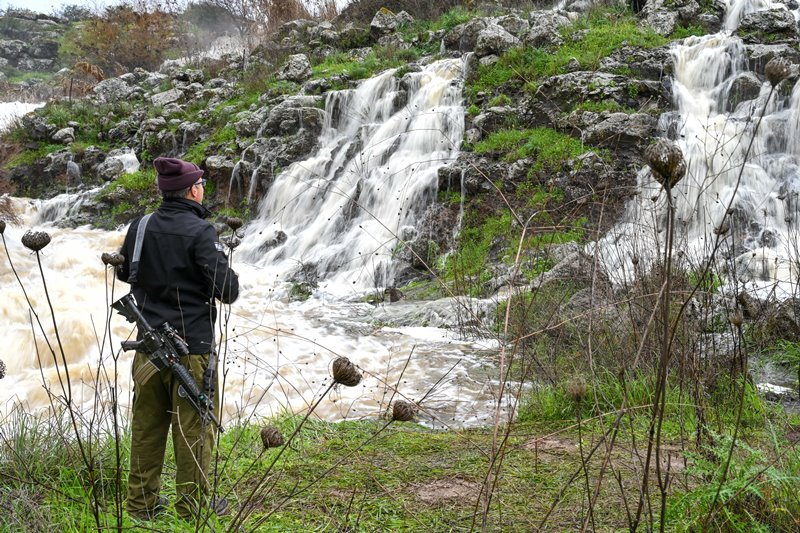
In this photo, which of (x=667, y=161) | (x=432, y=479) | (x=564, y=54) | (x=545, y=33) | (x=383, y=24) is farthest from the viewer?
(x=383, y=24)

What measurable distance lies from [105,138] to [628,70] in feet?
49.7

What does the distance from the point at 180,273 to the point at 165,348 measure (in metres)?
0.37

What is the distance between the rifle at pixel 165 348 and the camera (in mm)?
2832

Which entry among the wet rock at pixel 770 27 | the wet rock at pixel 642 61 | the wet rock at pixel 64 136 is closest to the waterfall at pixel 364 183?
the wet rock at pixel 642 61

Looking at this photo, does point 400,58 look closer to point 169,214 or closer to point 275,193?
point 275,193

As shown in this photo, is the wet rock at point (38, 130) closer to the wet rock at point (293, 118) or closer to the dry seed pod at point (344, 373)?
the wet rock at point (293, 118)

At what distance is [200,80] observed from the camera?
69.4ft

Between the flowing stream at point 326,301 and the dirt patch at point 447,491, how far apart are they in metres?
0.42

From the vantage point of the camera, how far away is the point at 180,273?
3016 mm

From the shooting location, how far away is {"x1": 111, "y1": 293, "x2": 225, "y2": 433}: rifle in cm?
283

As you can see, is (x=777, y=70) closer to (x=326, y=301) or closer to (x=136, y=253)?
(x=136, y=253)

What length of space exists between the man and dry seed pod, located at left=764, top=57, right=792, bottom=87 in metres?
2.21

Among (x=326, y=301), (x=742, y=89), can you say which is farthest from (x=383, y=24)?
(x=326, y=301)

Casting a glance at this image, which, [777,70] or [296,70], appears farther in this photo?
[296,70]
